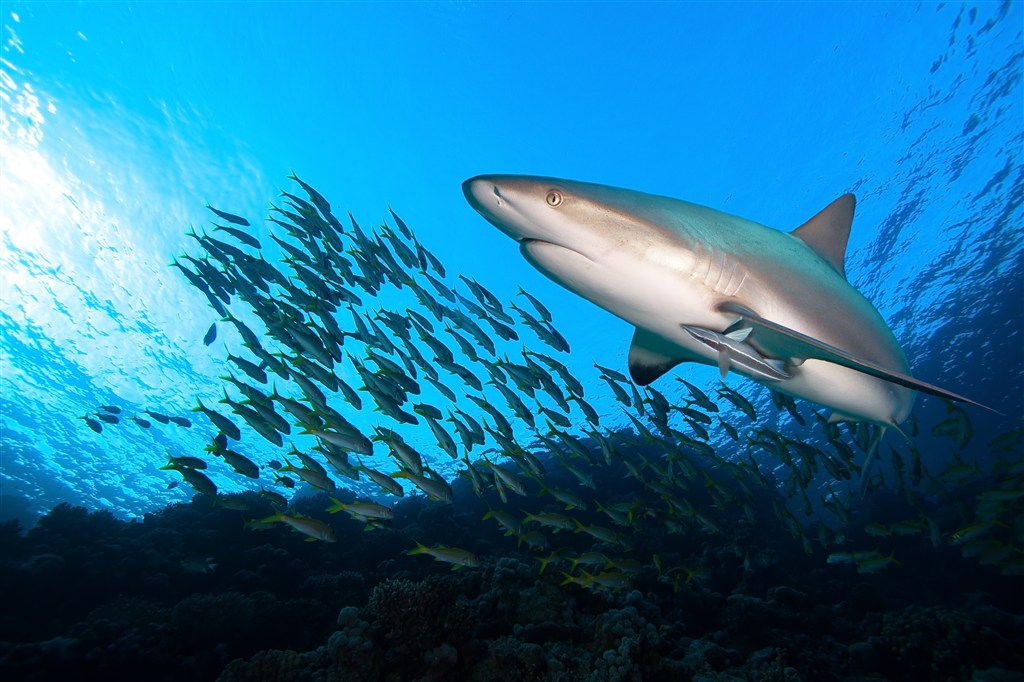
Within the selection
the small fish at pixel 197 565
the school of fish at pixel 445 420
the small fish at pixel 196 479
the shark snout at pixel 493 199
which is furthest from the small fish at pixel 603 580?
the small fish at pixel 197 565

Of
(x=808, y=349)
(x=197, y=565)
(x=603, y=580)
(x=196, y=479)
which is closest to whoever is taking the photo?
(x=808, y=349)

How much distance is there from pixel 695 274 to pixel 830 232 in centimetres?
203

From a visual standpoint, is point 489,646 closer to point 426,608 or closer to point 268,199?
point 426,608

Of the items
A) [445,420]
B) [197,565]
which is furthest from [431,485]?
[197,565]

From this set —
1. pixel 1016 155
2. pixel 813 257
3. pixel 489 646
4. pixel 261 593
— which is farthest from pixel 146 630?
pixel 1016 155

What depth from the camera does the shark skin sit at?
1.93 m

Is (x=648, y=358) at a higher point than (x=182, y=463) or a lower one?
lower

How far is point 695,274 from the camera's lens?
2.14 m

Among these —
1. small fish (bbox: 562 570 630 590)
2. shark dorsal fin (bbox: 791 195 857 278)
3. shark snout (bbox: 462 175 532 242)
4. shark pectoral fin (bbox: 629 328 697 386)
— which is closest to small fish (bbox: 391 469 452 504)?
small fish (bbox: 562 570 630 590)

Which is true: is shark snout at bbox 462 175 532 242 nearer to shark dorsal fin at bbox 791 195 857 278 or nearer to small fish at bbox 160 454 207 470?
shark dorsal fin at bbox 791 195 857 278

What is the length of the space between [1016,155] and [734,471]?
70.8 ft

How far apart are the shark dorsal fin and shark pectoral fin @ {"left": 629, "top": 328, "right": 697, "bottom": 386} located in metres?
Result: 1.35

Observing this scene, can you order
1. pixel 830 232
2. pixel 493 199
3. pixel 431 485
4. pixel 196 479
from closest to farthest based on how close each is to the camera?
pixel 493 199, pixel 830 232, pixel 431 485, pixel 196 479

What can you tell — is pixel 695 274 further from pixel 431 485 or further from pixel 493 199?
pixel 431 485
